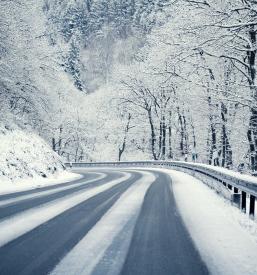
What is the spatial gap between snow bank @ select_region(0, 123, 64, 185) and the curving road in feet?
28.6

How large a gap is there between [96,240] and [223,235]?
2.07 metres

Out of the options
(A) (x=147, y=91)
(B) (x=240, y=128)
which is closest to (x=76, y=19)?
(A) (x=147, y=91)

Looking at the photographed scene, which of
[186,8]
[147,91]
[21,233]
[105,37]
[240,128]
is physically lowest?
[21,233]

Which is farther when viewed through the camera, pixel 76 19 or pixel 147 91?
pixel 76 19

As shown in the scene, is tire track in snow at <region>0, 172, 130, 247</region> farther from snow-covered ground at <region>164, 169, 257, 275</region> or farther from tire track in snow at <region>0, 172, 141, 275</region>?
snow-covered ground at <region>164, 169, 257, 275</region>

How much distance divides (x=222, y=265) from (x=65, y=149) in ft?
240

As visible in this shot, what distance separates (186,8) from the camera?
15258mm

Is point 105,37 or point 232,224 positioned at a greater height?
point 105,37

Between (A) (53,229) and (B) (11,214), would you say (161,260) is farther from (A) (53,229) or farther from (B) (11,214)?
(B) (11,214)

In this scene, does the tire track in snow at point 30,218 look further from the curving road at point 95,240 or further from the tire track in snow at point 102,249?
A: the tire track in snow at point 102,249

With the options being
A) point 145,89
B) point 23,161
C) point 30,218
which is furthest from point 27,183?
point 145,89

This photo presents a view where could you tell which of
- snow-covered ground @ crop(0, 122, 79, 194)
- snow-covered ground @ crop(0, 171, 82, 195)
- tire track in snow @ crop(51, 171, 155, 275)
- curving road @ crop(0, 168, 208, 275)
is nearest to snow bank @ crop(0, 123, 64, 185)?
snow-covered ground @ crop(0, 122, 79, 194)

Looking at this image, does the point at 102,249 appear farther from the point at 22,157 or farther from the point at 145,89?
the point at 145,89

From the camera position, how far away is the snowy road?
15.8 ft
